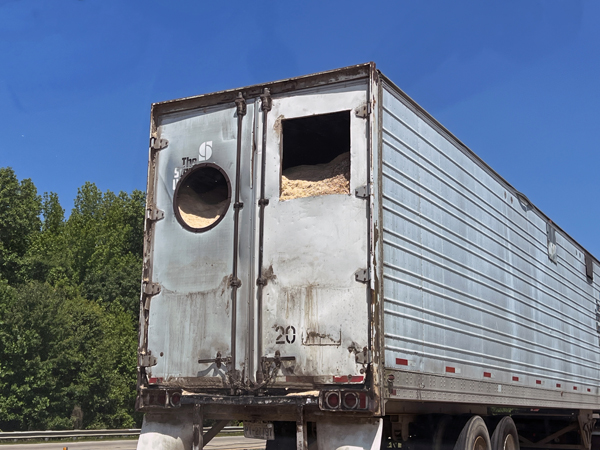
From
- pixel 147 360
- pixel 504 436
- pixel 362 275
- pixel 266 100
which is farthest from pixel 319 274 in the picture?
pixel 504 436

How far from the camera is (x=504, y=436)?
8820 millimetres

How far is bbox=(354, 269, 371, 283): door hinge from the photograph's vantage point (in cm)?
622

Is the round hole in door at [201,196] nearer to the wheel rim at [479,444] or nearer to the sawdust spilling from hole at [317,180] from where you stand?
the sawdust spilling from hole at [317,180]

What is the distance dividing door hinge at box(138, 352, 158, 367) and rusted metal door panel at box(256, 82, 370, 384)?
121cm

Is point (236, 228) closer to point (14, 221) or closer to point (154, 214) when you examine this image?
point (154, 214)

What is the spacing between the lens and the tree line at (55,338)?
89.3 feet

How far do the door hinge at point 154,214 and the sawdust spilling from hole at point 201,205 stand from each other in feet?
0.72

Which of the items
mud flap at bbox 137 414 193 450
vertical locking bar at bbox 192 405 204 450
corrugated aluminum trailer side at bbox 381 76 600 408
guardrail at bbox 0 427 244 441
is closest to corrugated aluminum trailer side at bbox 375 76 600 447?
corrugated aluminum trailer side at bbox 381 76 600 408

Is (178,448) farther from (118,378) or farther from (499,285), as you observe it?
(118,378)

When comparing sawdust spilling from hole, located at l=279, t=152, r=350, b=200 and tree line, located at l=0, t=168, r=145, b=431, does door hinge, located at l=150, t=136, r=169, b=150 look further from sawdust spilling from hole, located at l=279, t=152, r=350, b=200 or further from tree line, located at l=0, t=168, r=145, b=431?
tree line, located at l=0, t=168, r=145, b=431

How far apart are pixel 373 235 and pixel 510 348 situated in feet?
13.4

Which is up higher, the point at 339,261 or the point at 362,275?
the point at 339,261

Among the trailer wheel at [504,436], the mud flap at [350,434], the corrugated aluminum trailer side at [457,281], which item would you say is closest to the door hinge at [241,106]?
the corrugated aluminum trailer side at [457,281]

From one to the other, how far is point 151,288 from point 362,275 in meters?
2.33
